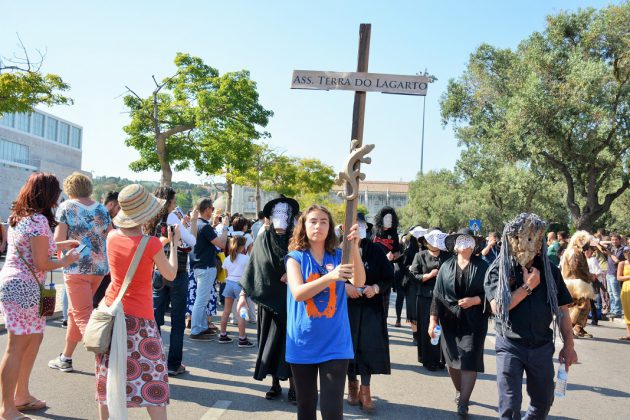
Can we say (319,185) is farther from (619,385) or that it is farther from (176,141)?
(619,385)

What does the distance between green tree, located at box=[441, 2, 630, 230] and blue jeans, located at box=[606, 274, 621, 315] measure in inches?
403

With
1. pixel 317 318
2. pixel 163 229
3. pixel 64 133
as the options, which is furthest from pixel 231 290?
pixel 64 133

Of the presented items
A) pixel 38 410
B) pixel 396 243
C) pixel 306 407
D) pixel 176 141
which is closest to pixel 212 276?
pixel 396 243

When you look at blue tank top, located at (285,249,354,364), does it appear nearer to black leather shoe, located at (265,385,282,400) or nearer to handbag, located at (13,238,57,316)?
handbag, located at (13,238,57,316)

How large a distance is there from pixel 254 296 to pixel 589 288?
23.9 feet

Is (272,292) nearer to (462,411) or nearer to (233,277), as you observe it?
(462,411)

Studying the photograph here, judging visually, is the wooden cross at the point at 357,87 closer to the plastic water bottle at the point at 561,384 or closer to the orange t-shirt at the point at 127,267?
the orange t-shirt at the point at 127,267

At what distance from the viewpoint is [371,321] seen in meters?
5.95

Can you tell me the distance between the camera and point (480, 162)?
37.5m

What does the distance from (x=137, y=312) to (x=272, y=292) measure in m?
1.92

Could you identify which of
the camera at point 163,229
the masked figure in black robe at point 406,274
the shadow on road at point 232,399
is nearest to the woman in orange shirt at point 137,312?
the shadow on road at point 232,399

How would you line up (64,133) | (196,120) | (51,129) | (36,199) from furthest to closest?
(64,133) → (51,129) → (196,120) → (36,199)

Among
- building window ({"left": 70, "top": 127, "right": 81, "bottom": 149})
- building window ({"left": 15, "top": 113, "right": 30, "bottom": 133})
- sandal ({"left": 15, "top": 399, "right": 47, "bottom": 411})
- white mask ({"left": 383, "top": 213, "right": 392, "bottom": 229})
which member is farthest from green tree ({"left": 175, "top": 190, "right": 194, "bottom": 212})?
sandal ({"left": 15, "top": 399, "right": 47, "bottom": 411})

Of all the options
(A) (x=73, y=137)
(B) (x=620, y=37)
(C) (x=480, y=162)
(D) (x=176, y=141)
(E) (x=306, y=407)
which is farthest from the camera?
(A) (x=73, y=137)
